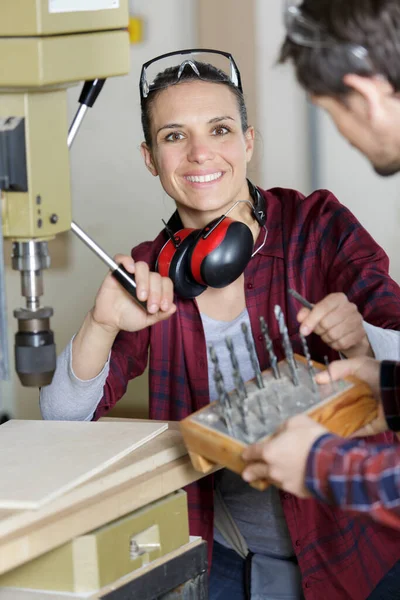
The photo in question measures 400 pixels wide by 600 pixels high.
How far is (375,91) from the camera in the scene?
3.83 ft

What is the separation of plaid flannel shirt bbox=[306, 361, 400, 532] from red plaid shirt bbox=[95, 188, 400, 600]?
0.55 meters

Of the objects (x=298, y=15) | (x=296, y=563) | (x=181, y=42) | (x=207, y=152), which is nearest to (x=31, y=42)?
(x=298, y=15)

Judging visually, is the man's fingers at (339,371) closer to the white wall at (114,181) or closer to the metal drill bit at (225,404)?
the metal drill bit at (225,404)

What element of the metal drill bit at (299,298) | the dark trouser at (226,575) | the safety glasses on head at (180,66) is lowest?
the dark trouser at (226,575)

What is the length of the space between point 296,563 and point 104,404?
0.48 meters

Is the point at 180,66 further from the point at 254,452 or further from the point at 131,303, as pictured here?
the point at 254,452

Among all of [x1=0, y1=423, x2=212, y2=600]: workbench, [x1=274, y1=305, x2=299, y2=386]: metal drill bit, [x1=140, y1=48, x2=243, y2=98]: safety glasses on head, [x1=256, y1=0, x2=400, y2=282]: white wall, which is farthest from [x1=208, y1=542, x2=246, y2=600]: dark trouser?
[x1=256, y1=0, x2=400, y2=282]: white wall

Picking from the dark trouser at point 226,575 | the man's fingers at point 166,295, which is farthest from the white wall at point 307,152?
the man's fingers at point 166,295

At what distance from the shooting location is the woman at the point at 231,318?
1.80 meters

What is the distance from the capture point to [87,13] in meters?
1.41

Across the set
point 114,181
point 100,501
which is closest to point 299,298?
point 100,501

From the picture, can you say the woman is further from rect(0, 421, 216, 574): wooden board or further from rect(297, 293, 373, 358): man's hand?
rect(0, 421, 216, 574): wooden board

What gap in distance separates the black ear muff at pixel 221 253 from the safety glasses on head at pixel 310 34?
0.58m

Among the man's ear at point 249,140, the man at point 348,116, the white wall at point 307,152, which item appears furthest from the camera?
the white wall at point 307,152
